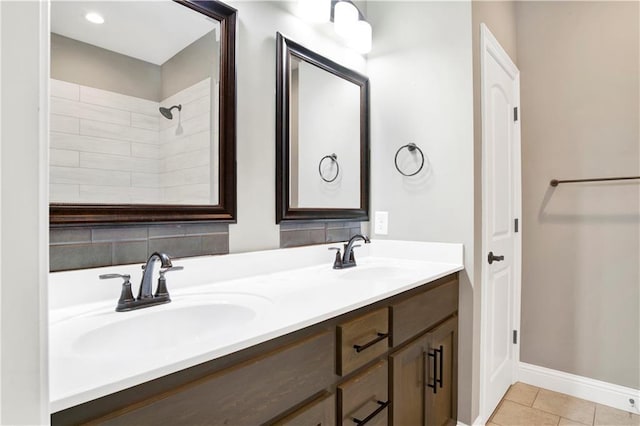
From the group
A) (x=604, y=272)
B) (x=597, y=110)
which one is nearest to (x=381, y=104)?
(x=597, y=110)

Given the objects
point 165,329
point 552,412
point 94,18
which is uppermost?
point 94,18

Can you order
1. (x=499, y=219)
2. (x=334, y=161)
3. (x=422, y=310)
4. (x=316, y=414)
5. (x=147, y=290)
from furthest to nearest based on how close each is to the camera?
(x=499, y=219), (x=334, y=161), (x=422, y=310), (x=147, y=290), (x=316, y=414)

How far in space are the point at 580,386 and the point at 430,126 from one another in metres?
1.83

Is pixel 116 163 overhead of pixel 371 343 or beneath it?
overhead

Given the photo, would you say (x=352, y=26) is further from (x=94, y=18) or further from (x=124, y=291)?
(x=124, y=291)

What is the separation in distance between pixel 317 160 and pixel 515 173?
136 cm

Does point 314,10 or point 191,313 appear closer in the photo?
point 191,313

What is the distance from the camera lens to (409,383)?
48.9 inches

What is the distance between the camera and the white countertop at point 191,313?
572 millimetres

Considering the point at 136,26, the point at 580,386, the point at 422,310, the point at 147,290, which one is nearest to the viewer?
the point at 147,290

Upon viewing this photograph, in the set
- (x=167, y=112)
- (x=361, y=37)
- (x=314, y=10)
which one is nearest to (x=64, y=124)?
(x=167, y=112)

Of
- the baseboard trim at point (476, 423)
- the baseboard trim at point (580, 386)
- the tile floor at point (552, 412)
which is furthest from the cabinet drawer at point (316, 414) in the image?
the baseboard trim at point (580, 386)

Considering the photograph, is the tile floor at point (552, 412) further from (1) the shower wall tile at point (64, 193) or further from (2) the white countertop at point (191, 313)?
(1) the shower wall tile at point (64, 193)

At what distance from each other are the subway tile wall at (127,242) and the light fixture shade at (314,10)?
1064mm
